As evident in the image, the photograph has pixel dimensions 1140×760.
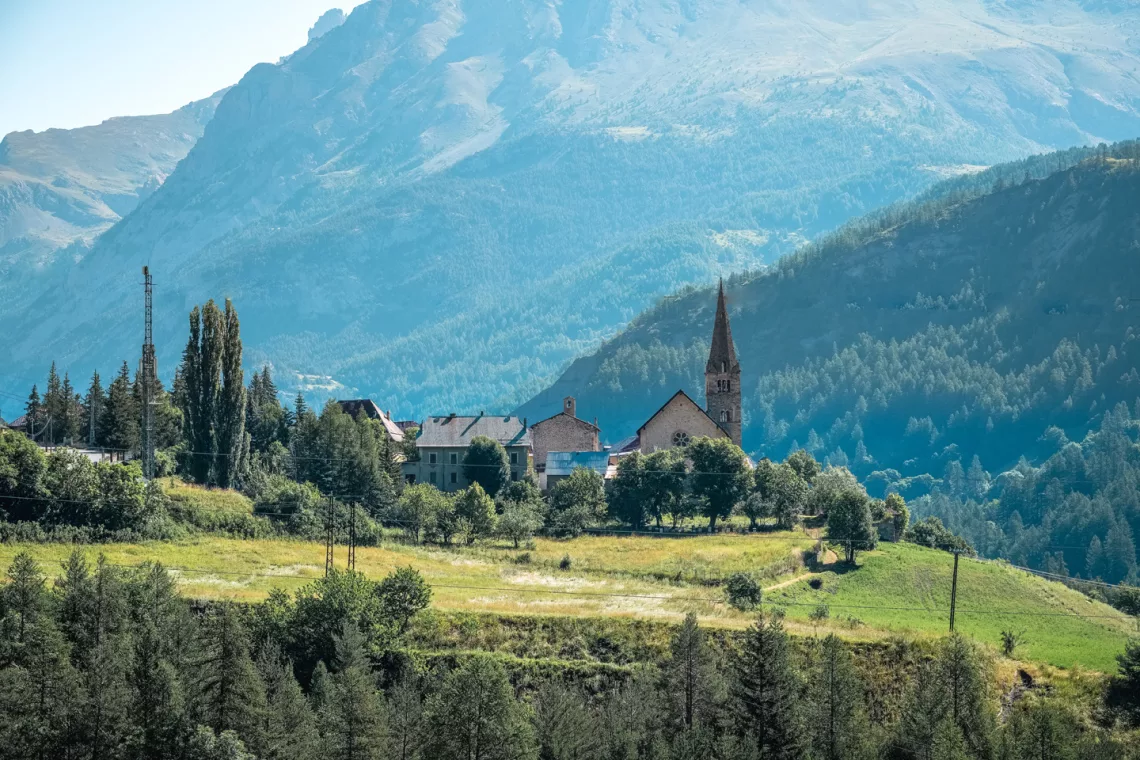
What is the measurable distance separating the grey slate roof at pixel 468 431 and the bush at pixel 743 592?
154ft

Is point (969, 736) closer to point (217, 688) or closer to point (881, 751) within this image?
point (881, 751)

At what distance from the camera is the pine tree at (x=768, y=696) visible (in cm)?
7200

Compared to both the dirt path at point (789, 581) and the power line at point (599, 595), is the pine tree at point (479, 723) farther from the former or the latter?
the dirt path at point (789, 581)

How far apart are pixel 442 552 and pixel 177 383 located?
4427 cm

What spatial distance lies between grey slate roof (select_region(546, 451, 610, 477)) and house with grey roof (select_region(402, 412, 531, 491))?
2225 mm

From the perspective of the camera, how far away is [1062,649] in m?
86.7

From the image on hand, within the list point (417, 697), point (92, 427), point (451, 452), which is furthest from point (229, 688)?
point (92, 427)

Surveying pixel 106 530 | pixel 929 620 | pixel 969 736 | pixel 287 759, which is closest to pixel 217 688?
pixel 287 759

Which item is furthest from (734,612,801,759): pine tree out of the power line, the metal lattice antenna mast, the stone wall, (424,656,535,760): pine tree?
the stone wall

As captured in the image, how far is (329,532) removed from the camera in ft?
323

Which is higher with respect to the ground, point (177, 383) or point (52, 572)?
point (177, 383)

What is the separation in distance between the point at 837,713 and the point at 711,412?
75.3 metres

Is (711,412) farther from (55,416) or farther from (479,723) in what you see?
(479,723)

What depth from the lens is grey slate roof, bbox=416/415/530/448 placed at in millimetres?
136375
